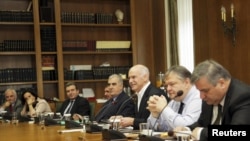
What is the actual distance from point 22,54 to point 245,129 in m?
5.18

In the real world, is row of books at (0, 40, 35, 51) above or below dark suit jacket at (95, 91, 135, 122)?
above

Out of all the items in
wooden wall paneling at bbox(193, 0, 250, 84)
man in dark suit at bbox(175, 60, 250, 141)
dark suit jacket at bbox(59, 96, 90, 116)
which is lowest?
dark suit jacket at bbox(59, 96, 90, 116)

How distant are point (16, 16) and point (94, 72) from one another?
5.26 feet

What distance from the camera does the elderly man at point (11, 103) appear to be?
248 inches

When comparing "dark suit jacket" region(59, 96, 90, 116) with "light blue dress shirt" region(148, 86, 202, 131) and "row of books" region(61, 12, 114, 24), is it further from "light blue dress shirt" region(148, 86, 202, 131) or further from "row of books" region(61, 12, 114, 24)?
"light blue dress shirt" region(148, 86, 202, 131)

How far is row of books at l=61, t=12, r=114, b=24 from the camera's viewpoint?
22.4ft

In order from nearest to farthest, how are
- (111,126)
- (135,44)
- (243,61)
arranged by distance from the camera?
(111,126), (243,61), (135,44)

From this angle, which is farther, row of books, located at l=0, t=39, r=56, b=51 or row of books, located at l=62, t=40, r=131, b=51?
row of books, located at l=62, t=40, r=131, b=51

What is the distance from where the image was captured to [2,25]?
22.0ft

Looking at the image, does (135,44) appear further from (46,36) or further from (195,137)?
(195,137)

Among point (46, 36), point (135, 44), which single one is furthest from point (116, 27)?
point (46, 36)

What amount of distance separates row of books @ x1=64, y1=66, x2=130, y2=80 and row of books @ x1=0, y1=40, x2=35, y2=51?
716 millimetres

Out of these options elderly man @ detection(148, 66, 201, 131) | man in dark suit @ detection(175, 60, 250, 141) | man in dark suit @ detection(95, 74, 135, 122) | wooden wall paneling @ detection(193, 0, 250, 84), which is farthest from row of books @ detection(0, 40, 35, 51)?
man in dark suit @ detection(175, 60, 250, 141)

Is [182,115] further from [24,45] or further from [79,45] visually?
[24,45]
